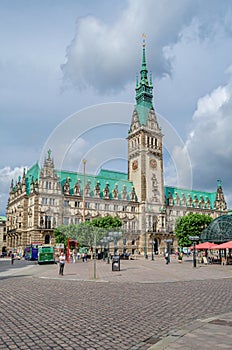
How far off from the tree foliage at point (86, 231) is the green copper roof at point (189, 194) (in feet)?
157

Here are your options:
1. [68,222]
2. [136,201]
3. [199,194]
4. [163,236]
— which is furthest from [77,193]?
[199,194]

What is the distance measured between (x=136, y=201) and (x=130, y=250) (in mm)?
16705

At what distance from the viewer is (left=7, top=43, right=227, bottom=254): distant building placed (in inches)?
3787

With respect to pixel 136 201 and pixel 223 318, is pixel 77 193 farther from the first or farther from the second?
pixel 223 318

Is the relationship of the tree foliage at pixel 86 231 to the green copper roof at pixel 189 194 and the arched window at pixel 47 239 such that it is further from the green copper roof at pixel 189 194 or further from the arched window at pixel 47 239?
the green copper roof at pixel 189 194

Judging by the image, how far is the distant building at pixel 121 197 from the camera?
96188mm

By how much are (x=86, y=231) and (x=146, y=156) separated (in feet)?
162

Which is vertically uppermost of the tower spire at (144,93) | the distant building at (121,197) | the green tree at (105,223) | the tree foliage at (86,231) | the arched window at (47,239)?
the tower spire at (144,93)

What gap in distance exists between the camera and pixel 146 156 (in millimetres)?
113438

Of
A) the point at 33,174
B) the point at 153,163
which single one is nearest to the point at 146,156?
the point at 153,163

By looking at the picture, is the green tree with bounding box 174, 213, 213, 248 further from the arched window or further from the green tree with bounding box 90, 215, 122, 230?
the arched window

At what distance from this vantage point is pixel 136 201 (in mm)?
112875

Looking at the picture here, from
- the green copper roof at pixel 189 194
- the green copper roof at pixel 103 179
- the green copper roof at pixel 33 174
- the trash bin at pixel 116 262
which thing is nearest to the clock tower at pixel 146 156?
the green copper roof at pixel 103 179

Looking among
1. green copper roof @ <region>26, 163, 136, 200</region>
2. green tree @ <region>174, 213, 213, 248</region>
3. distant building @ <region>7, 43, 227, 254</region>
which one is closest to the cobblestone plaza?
green tree @ <region>174, 213, 213, 248</region>
